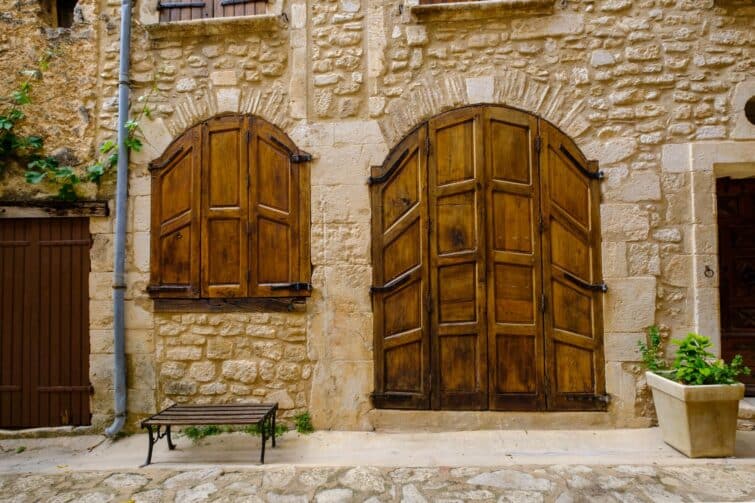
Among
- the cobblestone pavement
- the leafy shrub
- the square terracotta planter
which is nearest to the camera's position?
the cobblestone pavement

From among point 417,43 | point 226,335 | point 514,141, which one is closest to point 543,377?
point 514,141

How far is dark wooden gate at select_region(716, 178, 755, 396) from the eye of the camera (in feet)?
13.2

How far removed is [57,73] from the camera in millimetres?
4062

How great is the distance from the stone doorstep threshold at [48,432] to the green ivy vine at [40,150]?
1.94 m

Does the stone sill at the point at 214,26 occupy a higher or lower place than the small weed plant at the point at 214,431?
higher

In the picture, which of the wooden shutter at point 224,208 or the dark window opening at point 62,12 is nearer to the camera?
the wooden shutter at point 224,208

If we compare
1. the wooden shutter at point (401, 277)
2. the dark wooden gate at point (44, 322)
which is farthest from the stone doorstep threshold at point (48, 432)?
the wooden shutter at point (401, 277)

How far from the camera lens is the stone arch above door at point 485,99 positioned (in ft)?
12.3

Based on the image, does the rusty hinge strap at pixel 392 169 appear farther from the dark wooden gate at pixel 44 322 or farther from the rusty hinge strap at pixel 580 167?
the dark wooden gate at pixel 44 322

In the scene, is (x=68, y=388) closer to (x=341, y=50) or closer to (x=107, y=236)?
(x=107, y=236)

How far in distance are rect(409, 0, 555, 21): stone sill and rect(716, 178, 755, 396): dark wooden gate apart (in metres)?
2.26

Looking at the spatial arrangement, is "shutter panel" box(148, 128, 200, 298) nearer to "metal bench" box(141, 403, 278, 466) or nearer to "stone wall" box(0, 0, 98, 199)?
"stone wall" box(0, 0, 98, 199)

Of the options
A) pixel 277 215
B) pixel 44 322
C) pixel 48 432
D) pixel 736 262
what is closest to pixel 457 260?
pixel 277 215

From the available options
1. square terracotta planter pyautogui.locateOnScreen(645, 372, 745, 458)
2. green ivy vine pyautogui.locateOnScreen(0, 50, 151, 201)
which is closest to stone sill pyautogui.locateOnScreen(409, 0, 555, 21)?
green ivy vine pyautogui.locateOnScreen(0, 50, 151, 201)
